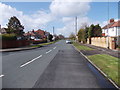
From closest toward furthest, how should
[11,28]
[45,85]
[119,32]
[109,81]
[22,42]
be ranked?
[45,85] < [109,81] < [22,42] < [119,32] < [11,28]

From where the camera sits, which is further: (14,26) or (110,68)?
(14,26)

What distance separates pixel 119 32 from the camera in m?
42.9

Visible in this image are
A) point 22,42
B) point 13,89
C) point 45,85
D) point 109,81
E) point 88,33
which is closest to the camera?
point 13,89

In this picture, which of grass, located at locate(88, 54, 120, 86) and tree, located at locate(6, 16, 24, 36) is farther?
tree, located at locate(6, 16, 24, 36)

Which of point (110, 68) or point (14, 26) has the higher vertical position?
point (14, 26)

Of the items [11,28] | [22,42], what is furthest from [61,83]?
[11,28]

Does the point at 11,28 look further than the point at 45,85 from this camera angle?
→ Yes

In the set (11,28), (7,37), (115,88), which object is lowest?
(115,88)

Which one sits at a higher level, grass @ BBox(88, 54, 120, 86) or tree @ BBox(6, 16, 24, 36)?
tree @ BBox(6, 16, 24, 36)

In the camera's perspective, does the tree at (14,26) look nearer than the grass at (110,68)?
No

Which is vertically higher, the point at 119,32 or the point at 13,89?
the point at 119,32

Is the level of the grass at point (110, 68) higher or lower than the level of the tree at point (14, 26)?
lower

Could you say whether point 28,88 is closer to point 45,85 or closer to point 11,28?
point 45,85

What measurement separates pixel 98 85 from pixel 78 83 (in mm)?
775
